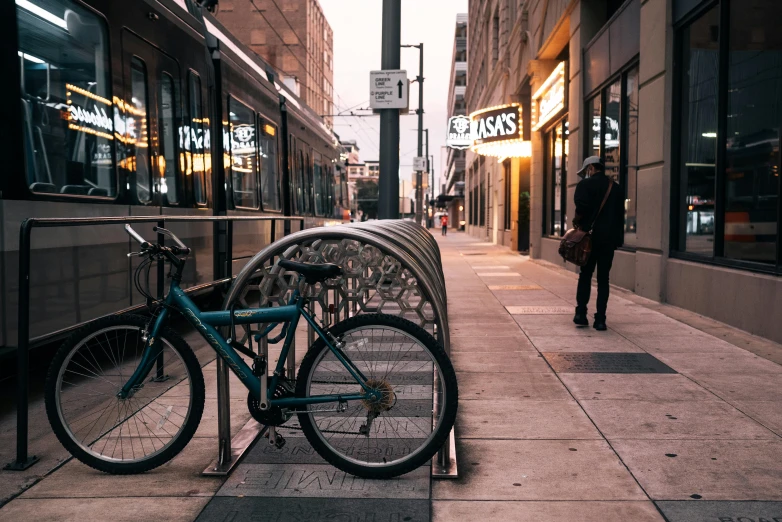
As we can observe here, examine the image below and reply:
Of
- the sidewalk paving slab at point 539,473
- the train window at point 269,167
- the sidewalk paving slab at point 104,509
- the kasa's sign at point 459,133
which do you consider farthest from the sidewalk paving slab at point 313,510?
the kasa's sign at point 459,133

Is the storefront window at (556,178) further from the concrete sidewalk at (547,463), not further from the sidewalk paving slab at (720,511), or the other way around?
the sidewalk paving slab at (720,511)

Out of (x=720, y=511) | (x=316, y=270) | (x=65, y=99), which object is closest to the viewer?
(x=720, y=511)

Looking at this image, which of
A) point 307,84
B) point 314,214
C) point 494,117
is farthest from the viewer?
point 307,84

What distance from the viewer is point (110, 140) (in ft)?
22.1

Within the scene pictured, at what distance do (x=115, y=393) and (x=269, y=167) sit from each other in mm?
9502

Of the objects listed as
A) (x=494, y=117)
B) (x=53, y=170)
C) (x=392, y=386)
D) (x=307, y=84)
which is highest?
(x=307, y=84)

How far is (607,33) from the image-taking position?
44.3 ft

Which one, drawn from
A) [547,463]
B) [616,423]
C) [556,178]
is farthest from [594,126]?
[547,463]

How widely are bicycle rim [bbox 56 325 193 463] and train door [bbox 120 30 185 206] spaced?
3.41 m

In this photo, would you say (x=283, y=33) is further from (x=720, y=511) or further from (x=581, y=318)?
(x=720, y=511)

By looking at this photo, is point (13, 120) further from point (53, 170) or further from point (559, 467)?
point (559, 467)

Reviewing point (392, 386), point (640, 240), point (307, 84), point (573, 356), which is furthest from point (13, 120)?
point (307, 84)

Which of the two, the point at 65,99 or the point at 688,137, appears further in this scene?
the point at 688,137

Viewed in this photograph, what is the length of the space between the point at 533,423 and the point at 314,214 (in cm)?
1464
